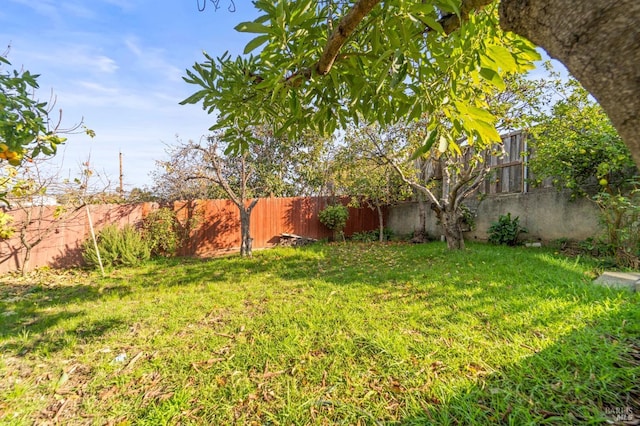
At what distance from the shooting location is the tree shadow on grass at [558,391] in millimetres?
1423

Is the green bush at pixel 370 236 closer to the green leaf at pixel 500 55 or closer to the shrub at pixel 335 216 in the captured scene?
the shrub at pixel 335 216

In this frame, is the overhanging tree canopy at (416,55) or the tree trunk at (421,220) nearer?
the overhanging tree canopy at (416,55)

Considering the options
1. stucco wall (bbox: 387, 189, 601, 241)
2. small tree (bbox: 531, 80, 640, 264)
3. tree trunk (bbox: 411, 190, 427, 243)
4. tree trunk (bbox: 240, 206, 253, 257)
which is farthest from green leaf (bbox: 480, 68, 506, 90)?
tree trunk (bbox: 411, 190, 427, 243)

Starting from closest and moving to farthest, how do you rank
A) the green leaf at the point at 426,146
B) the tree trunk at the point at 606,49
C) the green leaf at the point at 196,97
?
the tree trunk at the point at 606,49, the green leaf at the point at 426,146, the green leaf at the point at 196,97

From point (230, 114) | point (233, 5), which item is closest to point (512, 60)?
point (230, 114)

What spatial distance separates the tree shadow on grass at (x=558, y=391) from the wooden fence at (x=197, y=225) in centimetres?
734

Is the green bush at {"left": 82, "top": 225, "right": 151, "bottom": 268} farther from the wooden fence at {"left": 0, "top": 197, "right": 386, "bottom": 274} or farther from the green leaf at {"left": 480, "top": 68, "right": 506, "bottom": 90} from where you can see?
the green leaf at {"left": 480, "top": 68, "right": 506, "bottom": 90}

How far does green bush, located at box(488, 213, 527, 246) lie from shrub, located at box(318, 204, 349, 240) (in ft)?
13.8

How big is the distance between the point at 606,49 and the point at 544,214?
6986mm

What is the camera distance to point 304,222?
9.42m

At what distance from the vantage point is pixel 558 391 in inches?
62.1

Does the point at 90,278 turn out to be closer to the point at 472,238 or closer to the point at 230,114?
the point at 230,114

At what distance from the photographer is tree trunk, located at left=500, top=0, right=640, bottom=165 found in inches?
15.2

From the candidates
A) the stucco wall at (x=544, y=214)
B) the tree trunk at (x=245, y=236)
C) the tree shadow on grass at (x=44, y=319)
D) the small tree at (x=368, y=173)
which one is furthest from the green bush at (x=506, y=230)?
the tree shadow on grass at (x=44, y=319)
